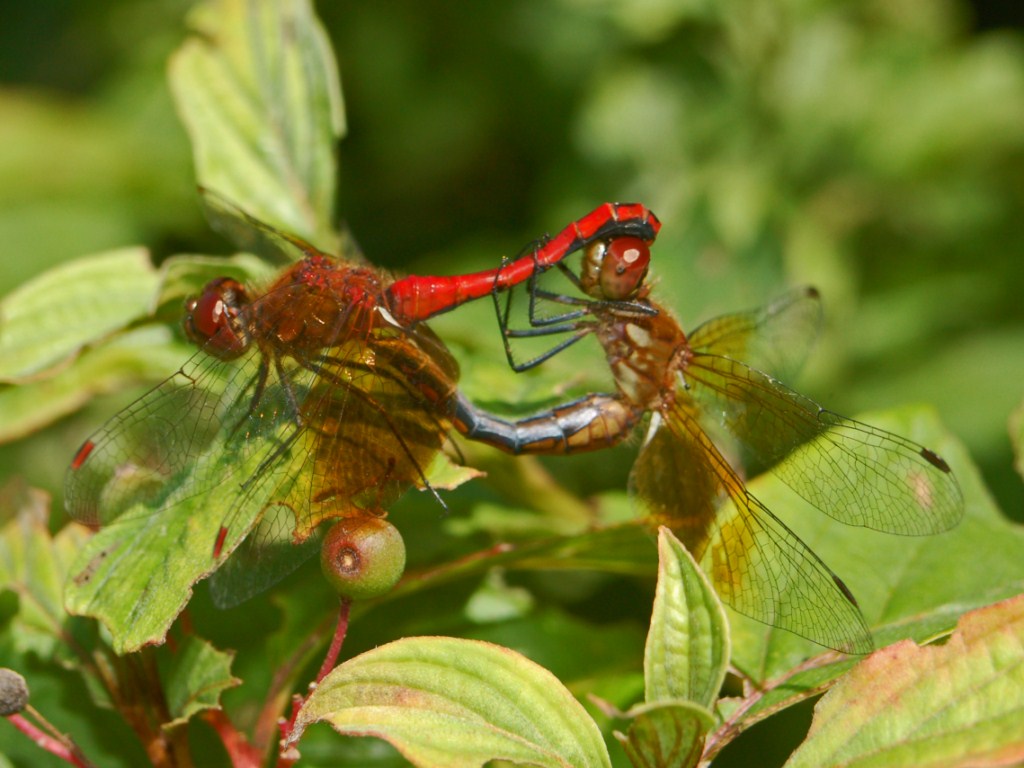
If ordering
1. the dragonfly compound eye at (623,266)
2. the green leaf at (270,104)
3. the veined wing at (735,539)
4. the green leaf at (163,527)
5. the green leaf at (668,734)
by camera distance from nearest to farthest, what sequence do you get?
the green leaf at (668,734) < the green leaf at (163,527) < the veined wing at (735,539) < the dragonfly compound eye at (623,266) < the green leaf at (270,104)

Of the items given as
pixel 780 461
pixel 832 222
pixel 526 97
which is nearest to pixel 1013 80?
pixel 832 222

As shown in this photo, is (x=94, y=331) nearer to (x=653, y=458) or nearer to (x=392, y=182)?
(x=653, y=458)

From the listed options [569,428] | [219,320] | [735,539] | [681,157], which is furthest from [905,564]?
[681,157]

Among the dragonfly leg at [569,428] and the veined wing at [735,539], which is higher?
the dragonfly leg at [569,428]

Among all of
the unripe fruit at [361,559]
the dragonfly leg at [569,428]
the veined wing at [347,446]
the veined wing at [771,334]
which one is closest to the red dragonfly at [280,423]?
the veined wing at [347,446]

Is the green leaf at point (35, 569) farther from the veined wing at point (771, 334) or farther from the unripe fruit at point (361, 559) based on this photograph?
the veined wing at point (771, 334)

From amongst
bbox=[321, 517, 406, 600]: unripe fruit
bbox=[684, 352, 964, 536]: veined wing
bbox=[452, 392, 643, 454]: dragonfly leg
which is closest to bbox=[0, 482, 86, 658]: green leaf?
bbox=[321, 517, 406, 600]: unripe fruit
